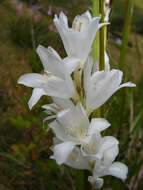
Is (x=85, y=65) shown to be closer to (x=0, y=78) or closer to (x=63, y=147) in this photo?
(x=63, y=147)

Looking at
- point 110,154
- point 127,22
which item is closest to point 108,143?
point 110,154

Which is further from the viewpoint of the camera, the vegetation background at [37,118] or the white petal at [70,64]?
the vegetation background at [37,118]

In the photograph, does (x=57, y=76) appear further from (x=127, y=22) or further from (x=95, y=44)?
(x=127, y=22)

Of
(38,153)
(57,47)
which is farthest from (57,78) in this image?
(38,153)

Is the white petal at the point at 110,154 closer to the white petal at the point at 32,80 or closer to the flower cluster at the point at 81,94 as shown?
the flower cluster at the point at 81,94

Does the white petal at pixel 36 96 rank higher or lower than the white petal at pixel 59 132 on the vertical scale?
higher

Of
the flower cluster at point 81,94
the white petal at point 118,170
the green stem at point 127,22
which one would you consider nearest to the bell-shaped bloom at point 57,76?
the flower cluster at point 81,94

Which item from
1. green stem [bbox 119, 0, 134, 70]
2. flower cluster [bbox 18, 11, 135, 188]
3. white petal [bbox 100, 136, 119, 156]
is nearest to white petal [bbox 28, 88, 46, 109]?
flower cluster [bbox 18, 11, 135, 188]
